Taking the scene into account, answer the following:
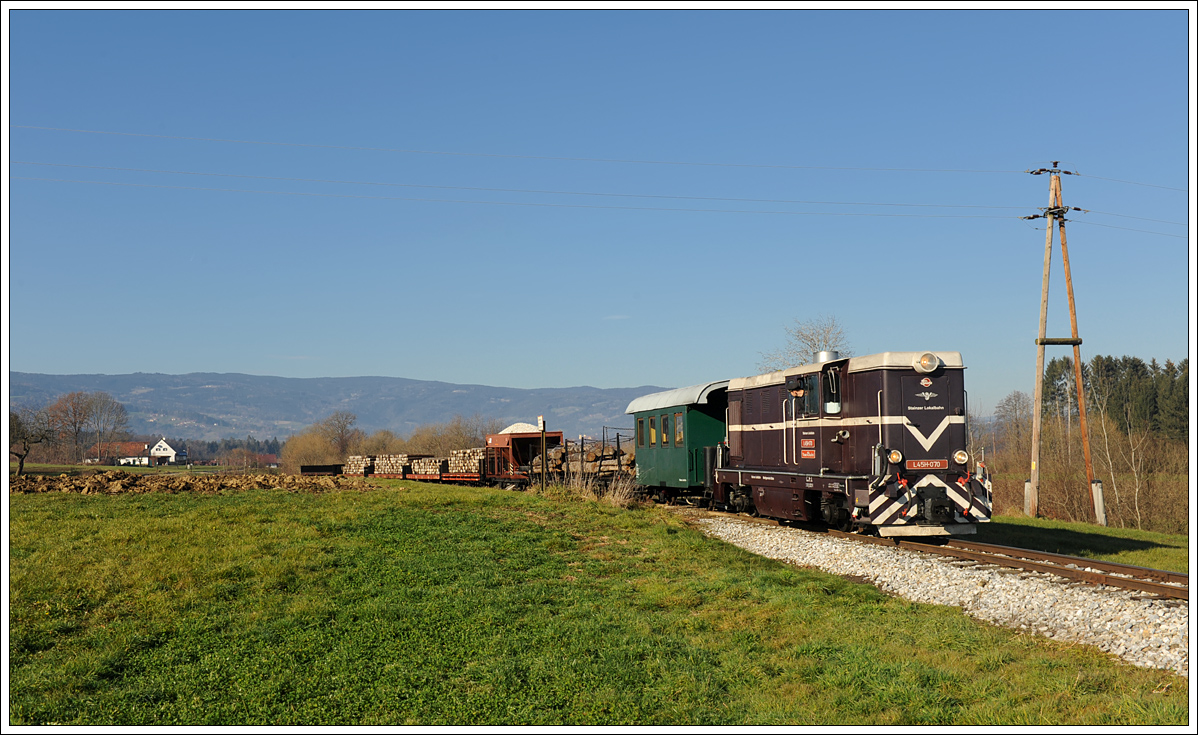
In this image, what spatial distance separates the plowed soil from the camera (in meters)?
24.8

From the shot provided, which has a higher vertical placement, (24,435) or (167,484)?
(24,435)

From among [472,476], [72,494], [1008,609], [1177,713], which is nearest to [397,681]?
[1177,713]

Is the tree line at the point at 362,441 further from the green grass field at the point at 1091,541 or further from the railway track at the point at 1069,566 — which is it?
the railway track at the point at 1069,566

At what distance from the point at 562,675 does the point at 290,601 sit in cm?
471

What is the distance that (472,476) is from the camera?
3412 cm

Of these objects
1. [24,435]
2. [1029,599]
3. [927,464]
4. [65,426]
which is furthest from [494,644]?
[65,426]

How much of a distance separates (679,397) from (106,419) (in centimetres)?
14829

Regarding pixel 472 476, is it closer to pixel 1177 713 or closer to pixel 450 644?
pixel 450 644

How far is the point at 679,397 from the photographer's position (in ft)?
81.7

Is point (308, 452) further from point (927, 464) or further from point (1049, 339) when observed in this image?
point (927, 464)

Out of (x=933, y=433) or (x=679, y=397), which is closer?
(x=933, y=433)

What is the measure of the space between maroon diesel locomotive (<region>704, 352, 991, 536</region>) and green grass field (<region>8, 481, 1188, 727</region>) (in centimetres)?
299

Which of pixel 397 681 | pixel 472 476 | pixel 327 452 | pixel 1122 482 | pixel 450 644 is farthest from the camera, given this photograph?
pixel 327 452

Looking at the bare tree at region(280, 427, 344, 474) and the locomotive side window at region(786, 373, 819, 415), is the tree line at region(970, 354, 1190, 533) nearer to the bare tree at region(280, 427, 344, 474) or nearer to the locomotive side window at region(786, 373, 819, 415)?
the locomotive side window at region(786, 373, 819, 415)
